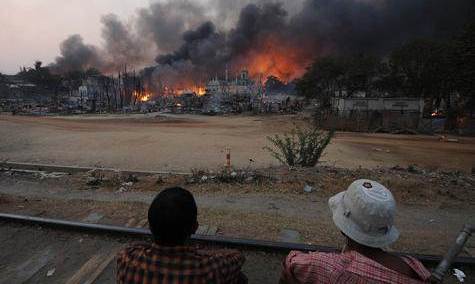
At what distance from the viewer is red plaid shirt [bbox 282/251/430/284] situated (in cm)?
214

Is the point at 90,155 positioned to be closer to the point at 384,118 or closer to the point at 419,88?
the point at 384,118

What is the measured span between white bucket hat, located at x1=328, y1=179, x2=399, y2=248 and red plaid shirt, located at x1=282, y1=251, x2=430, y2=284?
0.12 m

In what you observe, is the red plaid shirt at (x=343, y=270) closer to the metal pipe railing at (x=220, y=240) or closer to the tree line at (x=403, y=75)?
the metal pipe railing at (x=220, y=240)

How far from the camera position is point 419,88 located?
2100 inches

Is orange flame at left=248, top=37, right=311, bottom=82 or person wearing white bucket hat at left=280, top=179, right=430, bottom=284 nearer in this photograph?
person wearing white bucket hat at left=280, top=179, right=430, bottom=284

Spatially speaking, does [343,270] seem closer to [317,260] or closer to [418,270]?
[317,260]

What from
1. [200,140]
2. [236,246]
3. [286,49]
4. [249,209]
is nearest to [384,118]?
[200,140]

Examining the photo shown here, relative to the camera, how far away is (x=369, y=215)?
2168 mm

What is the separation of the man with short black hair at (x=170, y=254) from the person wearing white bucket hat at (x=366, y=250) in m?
0.63

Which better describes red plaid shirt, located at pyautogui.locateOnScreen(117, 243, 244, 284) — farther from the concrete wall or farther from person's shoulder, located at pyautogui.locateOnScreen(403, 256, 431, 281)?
the concrete wall

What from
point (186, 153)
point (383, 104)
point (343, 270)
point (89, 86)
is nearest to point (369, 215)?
point (343, 270)

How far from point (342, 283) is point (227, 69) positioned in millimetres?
113411

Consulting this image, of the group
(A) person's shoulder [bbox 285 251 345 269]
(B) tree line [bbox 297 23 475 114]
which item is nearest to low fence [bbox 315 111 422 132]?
(B) tree line [bbox 297 23 475 114]

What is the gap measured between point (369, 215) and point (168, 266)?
44.6 inches
